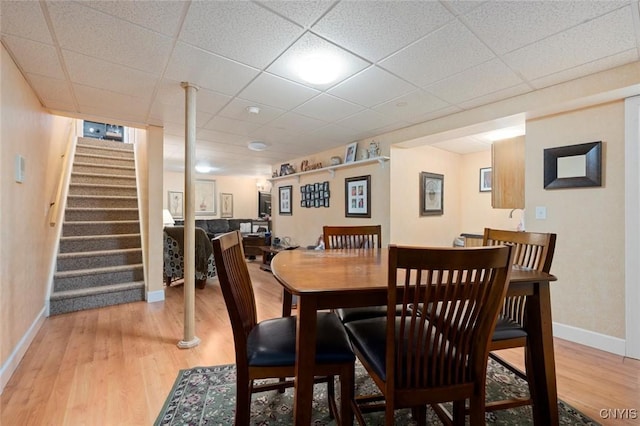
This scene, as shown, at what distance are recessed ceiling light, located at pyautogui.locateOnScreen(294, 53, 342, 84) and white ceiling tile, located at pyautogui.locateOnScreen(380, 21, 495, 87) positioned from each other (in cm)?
33

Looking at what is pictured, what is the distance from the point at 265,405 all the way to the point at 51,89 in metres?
2.93

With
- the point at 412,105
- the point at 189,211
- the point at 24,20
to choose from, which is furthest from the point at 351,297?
the point at 412,105

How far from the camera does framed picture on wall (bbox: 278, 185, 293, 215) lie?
5.73m

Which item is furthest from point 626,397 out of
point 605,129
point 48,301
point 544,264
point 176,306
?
point 48,301

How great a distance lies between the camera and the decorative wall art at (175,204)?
7566 millimetres

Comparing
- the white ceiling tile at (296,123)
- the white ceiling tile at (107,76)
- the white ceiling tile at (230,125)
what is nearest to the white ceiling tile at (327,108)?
the white ceiling tile at (296,123)

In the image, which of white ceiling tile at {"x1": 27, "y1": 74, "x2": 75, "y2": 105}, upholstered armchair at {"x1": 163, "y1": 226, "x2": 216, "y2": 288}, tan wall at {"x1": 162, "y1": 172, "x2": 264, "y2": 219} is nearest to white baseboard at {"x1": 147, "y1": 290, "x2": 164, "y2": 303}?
upholstered armchair at {"x1": 163, "y1": 226, "x2": 216, "y2": 288}

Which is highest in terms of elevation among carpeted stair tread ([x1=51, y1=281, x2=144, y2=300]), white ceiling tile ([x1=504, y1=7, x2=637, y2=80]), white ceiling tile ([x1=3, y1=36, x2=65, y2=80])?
white ceiling tile ([x1=504, y1=7, x2=637, y2=80])

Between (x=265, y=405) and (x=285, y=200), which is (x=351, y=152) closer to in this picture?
(x=285, y=200)

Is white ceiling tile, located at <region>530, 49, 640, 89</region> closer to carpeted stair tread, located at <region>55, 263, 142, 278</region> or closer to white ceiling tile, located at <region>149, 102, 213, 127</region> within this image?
white ceiling tile, located at <region>149, 102, 213, 127</region>

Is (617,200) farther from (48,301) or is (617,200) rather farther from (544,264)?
(48,301)

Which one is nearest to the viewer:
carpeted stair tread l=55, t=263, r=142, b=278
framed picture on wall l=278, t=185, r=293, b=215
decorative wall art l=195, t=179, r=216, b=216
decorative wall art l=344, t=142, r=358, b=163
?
carpeted stair tread l=55, t=263, r=142, b=278

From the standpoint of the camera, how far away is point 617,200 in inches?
86.2

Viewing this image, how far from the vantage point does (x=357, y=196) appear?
4.19 m
